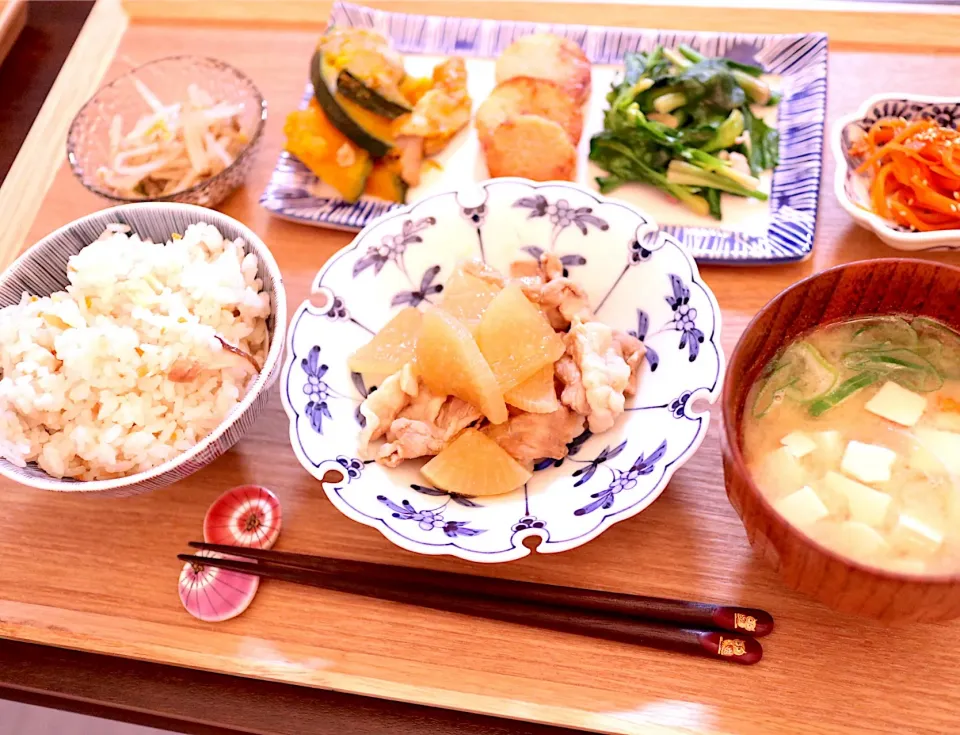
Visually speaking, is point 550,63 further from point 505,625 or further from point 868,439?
point 505,625

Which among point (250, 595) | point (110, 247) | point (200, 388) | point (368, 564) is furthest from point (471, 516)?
point (110, 247)

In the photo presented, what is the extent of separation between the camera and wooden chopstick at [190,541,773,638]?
1423mm

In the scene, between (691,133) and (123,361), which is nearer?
(123,361)

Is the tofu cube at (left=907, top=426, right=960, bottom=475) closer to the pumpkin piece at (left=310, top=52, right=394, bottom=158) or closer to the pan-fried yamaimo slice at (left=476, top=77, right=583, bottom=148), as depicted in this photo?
the pan-fried yamaimo slice at (left=476, top=77, right=583, bottom=148)

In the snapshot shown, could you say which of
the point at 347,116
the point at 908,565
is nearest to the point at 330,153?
the point at 347,116

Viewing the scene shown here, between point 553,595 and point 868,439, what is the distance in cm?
62

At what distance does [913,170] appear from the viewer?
1924 millimetres

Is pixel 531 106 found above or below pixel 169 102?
above

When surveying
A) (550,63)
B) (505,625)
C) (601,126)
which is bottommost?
(505,625)

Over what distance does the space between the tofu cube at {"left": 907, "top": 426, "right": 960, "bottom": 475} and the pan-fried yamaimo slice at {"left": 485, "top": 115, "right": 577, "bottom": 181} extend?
1.18 meters

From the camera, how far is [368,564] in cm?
157

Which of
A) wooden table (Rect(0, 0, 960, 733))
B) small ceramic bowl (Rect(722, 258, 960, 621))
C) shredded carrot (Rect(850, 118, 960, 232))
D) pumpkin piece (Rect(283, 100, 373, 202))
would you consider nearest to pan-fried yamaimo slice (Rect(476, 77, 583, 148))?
pumpkin piece (Rect(283, 100, 373, 202))

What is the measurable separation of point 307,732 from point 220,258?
1.04 metres

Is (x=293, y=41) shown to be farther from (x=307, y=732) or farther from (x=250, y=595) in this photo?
(x=307, y=732)
